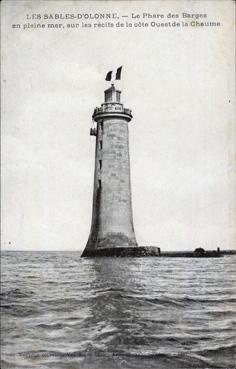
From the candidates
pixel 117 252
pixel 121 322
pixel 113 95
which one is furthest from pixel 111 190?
pixel 121 322

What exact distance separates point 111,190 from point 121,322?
7.09 meters

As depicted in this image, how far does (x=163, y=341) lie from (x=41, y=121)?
3.83 m

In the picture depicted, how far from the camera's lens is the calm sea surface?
19.9ft

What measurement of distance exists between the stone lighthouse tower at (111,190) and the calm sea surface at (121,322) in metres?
4.78

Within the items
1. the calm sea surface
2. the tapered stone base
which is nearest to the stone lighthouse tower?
the tapered stone base

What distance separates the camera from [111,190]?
44.5 ft

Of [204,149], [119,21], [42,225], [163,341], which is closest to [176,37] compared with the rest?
[119,21]

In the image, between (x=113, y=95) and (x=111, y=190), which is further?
(x=111, y=190)

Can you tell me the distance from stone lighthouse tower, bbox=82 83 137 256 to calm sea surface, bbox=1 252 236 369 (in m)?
4.78

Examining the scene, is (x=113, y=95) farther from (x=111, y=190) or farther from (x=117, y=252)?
(x=117, y=252)

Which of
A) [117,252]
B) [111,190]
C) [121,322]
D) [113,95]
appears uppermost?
[113,95]

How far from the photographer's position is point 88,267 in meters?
10.9

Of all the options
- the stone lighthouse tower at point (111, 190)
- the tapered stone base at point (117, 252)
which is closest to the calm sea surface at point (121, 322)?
the tapered stone base at point (117, 252)

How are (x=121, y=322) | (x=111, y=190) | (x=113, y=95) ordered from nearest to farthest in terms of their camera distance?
(x=121, y=322) < (x=113, y=95) < (x=111, y=190)
